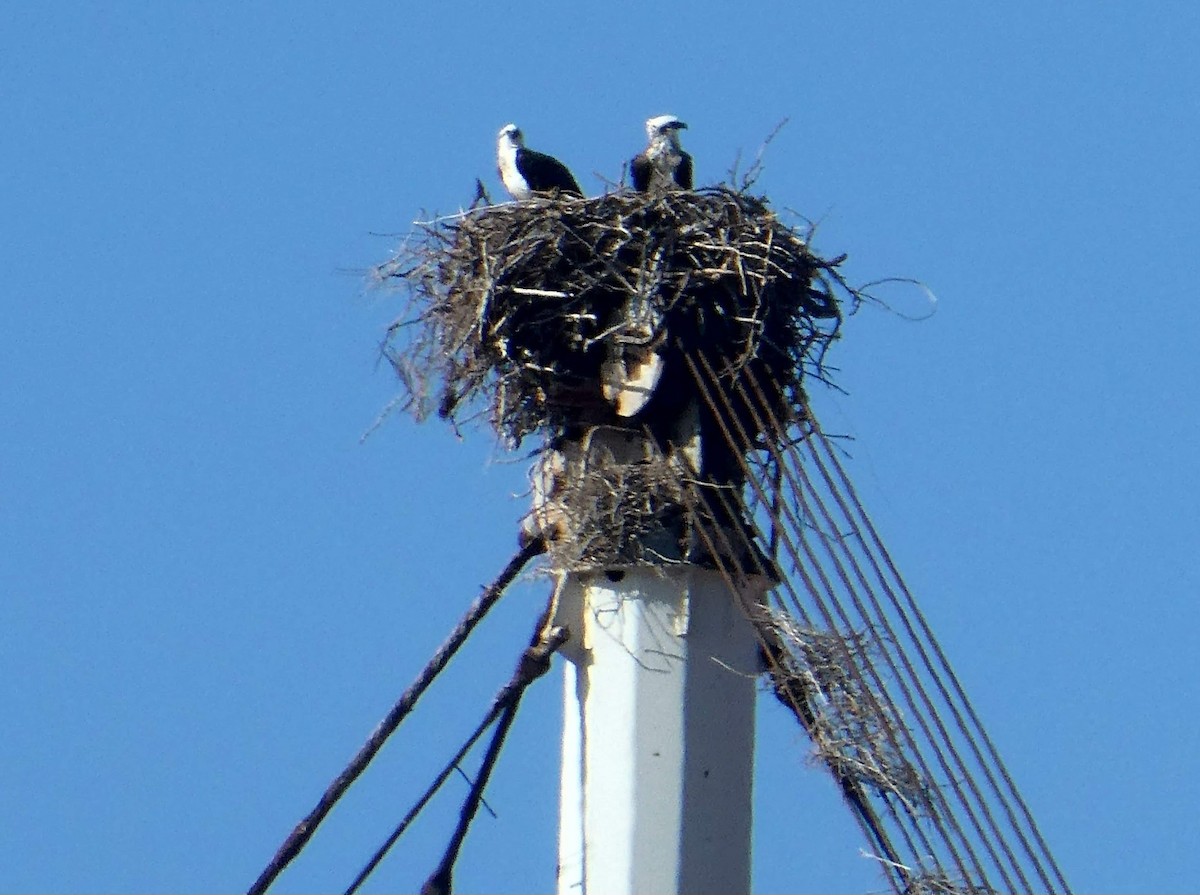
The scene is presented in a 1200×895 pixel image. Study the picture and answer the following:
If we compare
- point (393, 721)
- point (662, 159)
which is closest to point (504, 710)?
point (393, 721)

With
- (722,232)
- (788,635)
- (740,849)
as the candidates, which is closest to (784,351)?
(722,232)

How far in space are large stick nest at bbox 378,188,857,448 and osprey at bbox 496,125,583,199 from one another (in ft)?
8.44

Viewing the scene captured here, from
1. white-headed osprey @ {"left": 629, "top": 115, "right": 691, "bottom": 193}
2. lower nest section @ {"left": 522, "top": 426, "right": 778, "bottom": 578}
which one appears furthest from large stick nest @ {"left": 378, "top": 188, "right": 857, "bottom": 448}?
white-headed osprey @ {"left": 629, "top": 115, "right": 691, "bottom": 193}

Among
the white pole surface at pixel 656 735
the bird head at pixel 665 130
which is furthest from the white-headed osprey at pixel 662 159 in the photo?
the white pole surface at pixel 656 735

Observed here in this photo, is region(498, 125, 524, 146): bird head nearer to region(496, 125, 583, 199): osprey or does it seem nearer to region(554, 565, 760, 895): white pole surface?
region(496, 125, 583, 199): osprey

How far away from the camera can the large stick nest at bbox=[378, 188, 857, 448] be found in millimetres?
10609

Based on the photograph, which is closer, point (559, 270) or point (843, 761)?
point (843, 761)

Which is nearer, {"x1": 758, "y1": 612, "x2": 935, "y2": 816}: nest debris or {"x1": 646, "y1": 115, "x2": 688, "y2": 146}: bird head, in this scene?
{"x1": 758, "y1": 612, "x2": 935, "y2": 816}: nest debris

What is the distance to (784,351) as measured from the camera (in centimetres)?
1081

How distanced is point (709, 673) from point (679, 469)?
87cm

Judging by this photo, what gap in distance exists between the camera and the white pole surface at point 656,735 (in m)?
9.94

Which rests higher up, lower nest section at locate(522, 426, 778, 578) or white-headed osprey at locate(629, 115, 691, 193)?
white-headed osprey at locate(629, 115, 691, 193)

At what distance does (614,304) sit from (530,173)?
3.37 meters

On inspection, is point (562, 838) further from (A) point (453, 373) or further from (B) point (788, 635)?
(A) point (453, 373)
